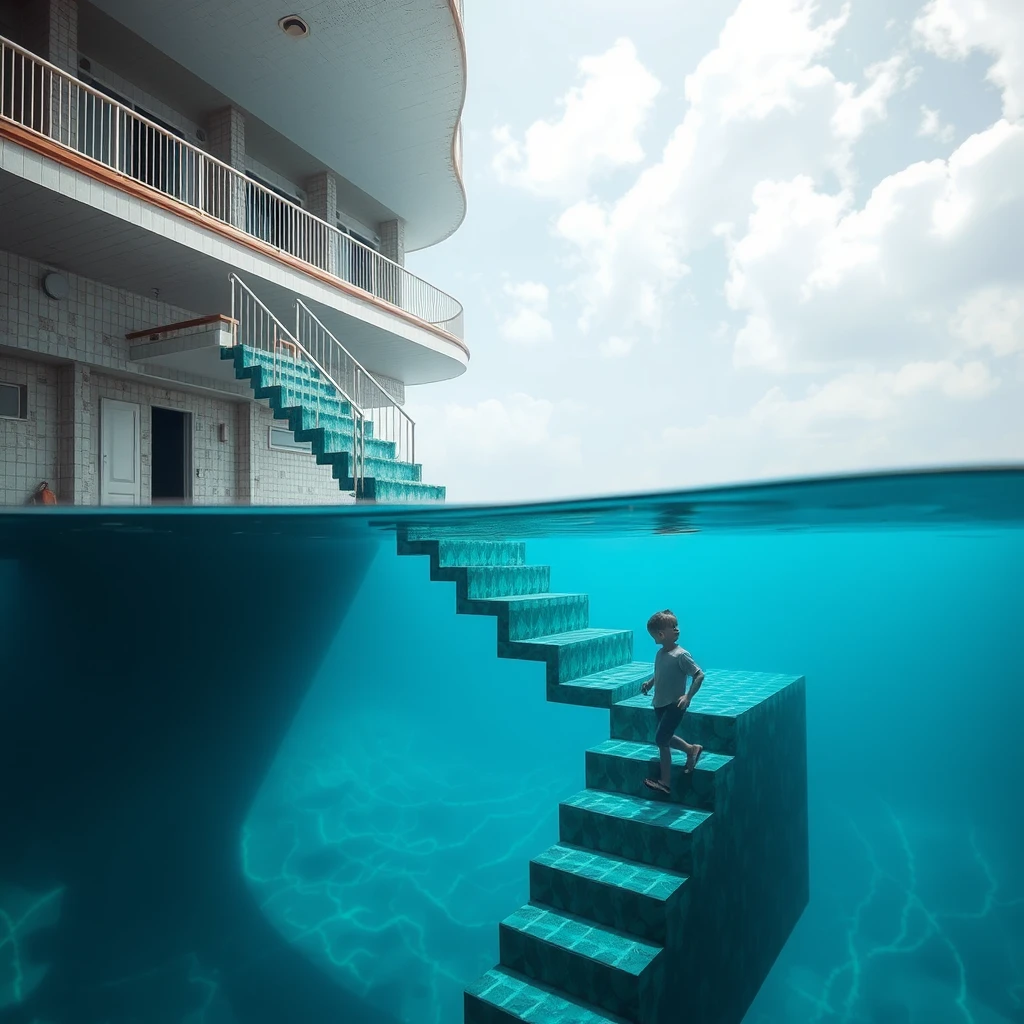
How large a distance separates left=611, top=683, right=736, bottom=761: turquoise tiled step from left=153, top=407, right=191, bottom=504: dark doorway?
9569 millimetres

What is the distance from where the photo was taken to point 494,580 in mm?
7672

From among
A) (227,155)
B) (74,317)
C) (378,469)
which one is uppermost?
(227,155)

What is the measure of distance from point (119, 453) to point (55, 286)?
2.68 m

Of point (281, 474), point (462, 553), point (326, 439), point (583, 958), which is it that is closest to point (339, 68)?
point (326, 439)

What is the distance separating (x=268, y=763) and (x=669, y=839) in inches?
277

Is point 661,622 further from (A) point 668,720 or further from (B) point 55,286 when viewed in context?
(B) point 55,286

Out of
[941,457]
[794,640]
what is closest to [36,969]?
[941,457]

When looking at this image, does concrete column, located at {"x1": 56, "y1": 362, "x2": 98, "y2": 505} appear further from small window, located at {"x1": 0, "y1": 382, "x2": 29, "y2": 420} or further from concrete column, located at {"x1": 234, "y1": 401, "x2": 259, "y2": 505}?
concrete column, located at {"x1": 234, "y1": 401, "x2": 259, "y2": 505}

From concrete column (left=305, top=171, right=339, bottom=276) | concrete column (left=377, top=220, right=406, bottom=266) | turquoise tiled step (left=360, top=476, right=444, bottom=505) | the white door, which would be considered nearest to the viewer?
turquoise tiled step (left=360, top=476, right=444, bottom=505)

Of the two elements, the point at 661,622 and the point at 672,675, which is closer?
the point at 672,675

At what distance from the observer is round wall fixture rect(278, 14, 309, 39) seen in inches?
411

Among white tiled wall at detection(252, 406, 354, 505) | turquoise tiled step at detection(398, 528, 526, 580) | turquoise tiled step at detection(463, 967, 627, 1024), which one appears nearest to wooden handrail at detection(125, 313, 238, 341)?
white tiled wall at detection(252, 406, 354, 505)

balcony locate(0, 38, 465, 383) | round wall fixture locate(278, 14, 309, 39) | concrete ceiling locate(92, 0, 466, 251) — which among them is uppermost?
concrete ceiling locate(92, 0, 466, 251)

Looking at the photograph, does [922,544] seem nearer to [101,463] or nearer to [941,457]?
[941,457]
